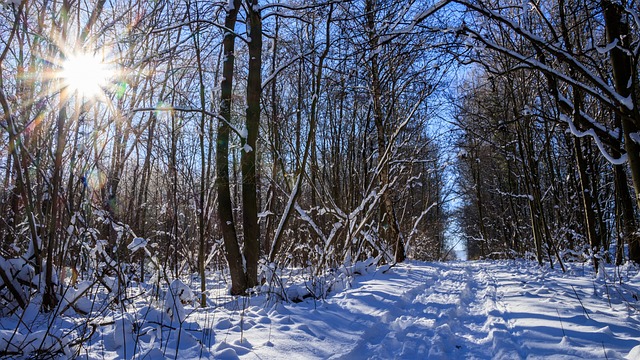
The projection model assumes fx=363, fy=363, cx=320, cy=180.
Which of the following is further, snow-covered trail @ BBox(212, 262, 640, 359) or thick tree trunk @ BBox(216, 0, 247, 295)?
thick tree trunk @ BBox(216, 0, 247, 295)

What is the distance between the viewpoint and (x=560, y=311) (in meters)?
3.39

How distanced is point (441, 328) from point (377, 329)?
576 mm

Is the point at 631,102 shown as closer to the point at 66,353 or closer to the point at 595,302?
the point at 595,302

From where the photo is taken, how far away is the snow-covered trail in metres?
2.42

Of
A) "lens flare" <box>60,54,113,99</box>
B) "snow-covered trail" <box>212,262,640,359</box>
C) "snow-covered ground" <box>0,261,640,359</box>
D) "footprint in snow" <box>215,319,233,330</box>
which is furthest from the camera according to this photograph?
"lens flare" <box>60,54,113,99</box>

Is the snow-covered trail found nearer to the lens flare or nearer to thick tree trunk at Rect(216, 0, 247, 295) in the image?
thick tree trunk at Rect(216, 0, 247, 295)

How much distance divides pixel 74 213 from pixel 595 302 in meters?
5.43

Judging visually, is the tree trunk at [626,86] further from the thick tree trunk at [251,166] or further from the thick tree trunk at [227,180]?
the thick tree trunk at [227,180]

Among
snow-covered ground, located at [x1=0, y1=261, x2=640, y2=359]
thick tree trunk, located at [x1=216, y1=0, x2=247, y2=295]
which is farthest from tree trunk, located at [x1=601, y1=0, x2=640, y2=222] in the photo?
thick tree trunk, located at [x1=216, y1=0, x2=247, y2=295]

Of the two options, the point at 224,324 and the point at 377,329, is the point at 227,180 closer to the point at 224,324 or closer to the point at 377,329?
the point at 224,324

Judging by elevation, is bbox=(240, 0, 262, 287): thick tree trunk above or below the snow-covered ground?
above

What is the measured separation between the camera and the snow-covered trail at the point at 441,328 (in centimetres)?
242

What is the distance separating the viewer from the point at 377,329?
3.02 metres

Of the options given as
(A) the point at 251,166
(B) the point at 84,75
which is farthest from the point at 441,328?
(B) the point at 84,75
